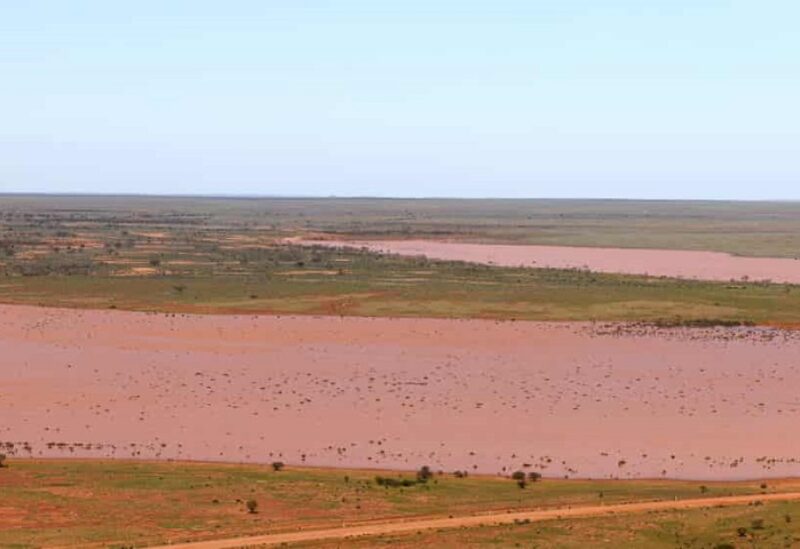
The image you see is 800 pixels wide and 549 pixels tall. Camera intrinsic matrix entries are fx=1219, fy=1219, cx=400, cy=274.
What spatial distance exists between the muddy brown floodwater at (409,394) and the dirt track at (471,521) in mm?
4898

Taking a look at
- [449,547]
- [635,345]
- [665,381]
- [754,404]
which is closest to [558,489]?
[449,547]

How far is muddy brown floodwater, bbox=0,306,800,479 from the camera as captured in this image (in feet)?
107

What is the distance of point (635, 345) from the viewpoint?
53.1 meters

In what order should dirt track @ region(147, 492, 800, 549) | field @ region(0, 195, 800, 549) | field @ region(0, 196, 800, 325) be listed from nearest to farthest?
1. dirt track @ region(147, 492, 800, 549)
2. field @ region(0, 195, 800, 549)
3. field @ region(0, 196, 800, 325)

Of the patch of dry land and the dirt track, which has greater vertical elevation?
the patch of dry land

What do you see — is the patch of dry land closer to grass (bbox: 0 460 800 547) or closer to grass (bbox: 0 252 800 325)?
grass (bbox: 0 252 800 325)

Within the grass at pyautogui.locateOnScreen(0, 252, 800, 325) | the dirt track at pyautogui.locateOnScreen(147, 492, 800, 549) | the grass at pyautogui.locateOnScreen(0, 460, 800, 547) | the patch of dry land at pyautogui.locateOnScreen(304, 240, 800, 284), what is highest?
the patch of dry land at pyautogui.locateOnScreen(304, 240, 800, 284)

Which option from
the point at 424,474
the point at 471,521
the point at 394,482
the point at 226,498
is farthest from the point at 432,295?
the point at 471,521

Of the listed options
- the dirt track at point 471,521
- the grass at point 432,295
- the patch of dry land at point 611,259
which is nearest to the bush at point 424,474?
the dirt track at point 471,521

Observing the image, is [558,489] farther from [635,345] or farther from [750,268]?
[750,268]

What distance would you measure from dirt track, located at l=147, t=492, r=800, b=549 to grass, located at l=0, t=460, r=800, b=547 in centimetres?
72

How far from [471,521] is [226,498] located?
19.1 feet

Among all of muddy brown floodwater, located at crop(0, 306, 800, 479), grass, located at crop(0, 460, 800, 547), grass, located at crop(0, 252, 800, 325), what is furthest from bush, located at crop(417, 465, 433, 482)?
grass, located at crop(0, 252, 800, 325)

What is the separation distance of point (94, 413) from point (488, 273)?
50208 mm
